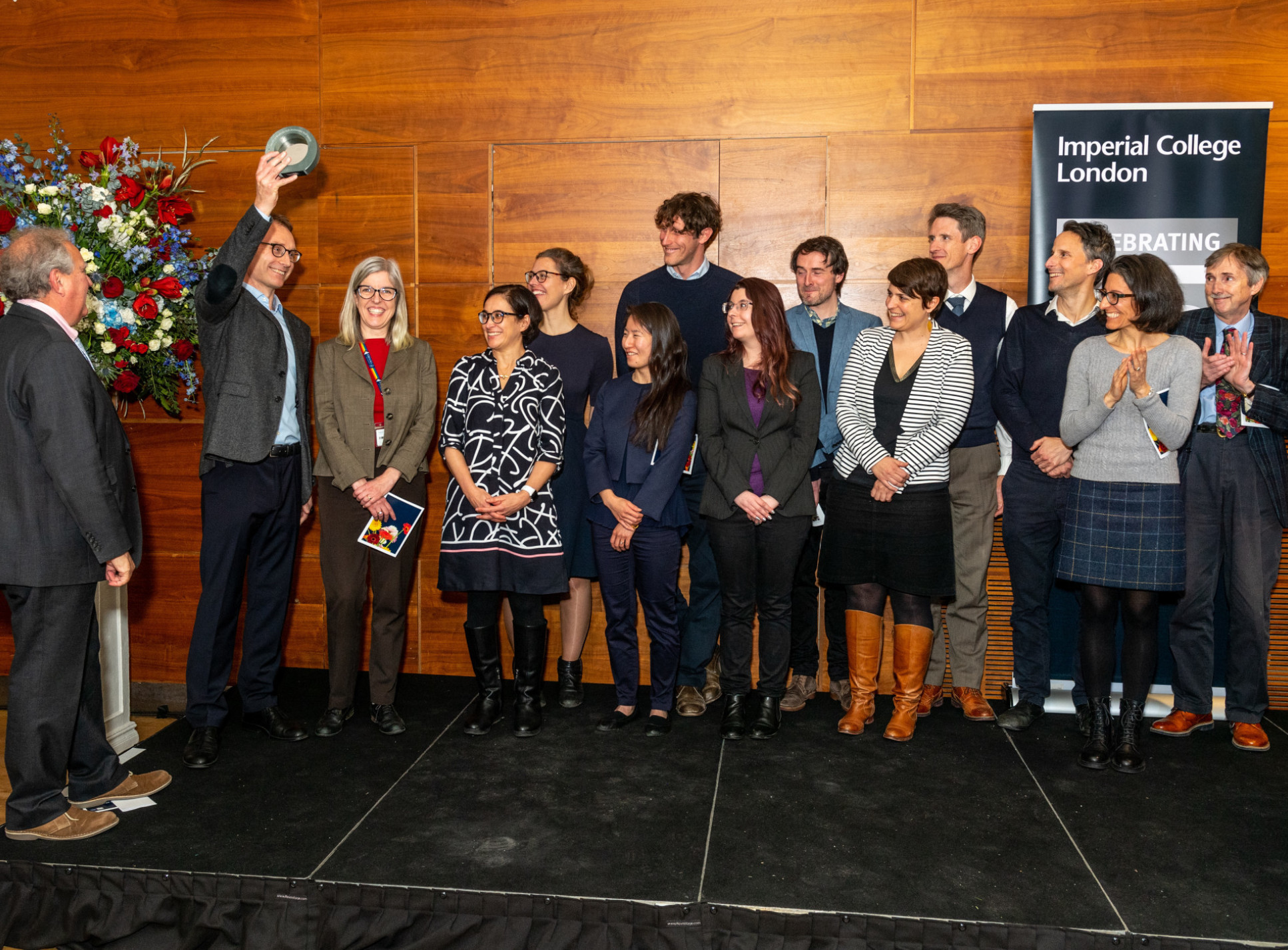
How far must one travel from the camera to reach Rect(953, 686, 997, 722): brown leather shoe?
3.98 meters

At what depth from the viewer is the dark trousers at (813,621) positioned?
4120mm

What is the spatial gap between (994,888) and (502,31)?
13.5 ft

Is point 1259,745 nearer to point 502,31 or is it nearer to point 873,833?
point 873,833

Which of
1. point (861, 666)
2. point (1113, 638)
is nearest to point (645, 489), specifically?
point (861, 666)

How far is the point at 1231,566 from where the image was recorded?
3814mm

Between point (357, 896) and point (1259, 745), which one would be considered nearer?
point (357, 896)

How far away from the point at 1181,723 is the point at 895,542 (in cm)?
143

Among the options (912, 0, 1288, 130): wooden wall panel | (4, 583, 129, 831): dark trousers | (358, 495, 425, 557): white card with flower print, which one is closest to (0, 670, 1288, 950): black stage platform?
(4, 583, 129, 831): dark trousers

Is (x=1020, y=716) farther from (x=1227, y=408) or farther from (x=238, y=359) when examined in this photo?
(x=238, y=359)

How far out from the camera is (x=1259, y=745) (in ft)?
12.1

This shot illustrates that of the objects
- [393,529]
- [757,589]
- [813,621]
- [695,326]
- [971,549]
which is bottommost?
[813,621]

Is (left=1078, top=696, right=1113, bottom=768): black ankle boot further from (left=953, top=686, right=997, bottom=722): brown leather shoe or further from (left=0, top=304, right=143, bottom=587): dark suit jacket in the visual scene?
(left=0, top=304, right=143, bottom=587): dark suit jacket

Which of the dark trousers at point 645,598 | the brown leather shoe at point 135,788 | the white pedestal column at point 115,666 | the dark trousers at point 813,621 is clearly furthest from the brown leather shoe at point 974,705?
the white pedestal column at point 115,666

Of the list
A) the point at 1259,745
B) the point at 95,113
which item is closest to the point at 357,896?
the point at 1259,745
